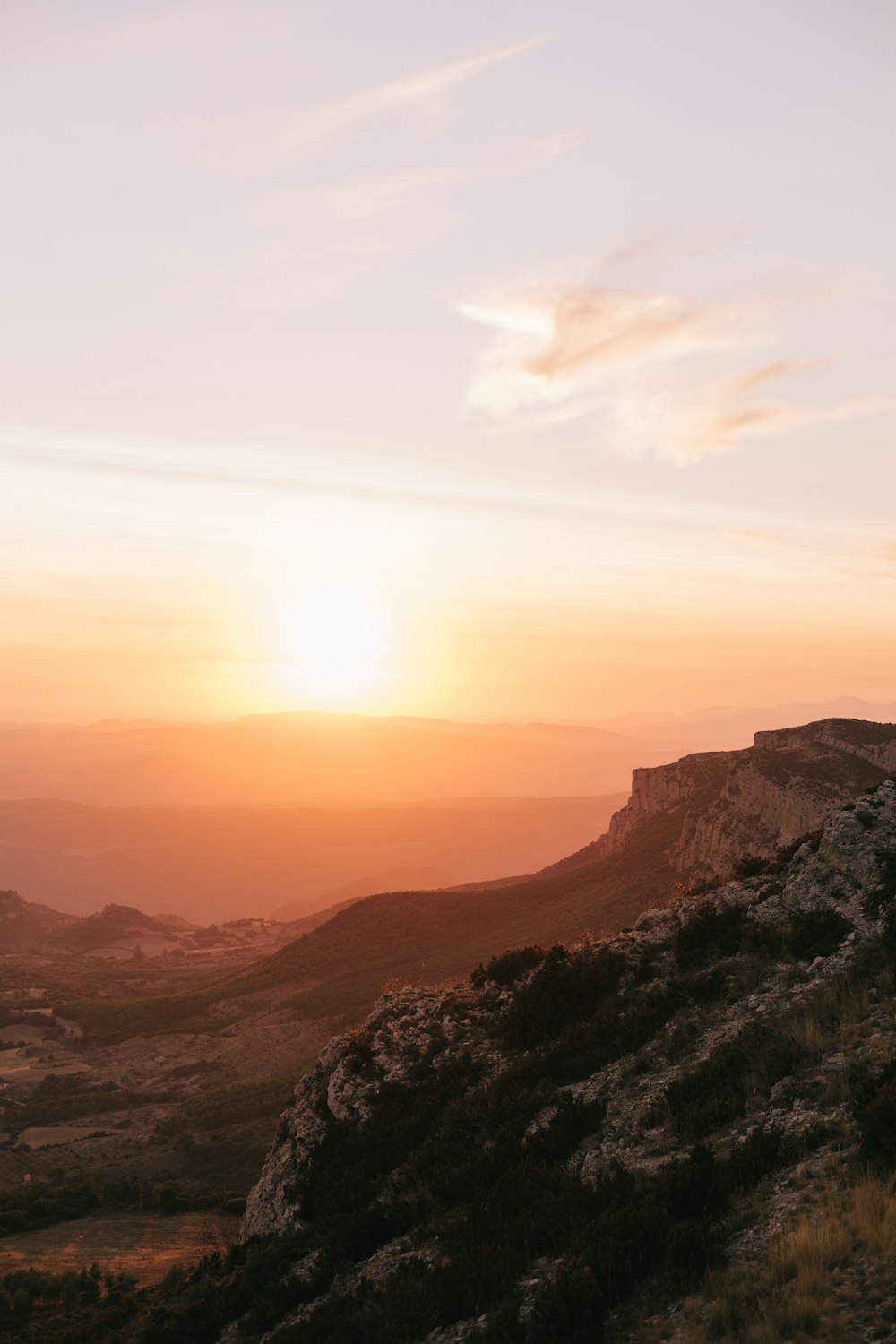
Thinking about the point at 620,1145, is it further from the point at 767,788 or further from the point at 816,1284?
the point at 767,788

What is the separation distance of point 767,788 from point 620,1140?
6081 centimetres

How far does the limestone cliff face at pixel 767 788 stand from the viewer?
6706 centimetres

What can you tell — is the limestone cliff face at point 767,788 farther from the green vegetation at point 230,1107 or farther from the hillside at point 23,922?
the hillside at point 23,922

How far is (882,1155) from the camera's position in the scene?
42.4 feet

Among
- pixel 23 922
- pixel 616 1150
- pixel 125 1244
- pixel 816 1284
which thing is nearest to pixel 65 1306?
pixel 125 1244

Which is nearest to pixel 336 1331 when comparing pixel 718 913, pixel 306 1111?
pixel 306 1111

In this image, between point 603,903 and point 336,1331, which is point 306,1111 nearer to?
point 336,1331

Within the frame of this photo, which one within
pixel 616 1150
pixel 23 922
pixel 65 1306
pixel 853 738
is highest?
pixel 853 738

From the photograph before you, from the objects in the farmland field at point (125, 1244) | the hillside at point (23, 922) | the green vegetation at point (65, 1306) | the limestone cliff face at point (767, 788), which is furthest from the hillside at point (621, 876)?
the hillside at point (23, 922)

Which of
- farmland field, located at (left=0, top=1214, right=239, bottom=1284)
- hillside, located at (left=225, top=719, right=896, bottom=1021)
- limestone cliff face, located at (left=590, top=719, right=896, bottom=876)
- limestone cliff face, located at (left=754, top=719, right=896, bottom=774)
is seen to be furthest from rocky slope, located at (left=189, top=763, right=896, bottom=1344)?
limestone cliff face, located at (left=754, top=719, right=896, bottom=774)

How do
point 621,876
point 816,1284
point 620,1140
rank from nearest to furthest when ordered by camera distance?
1. point 816,1284
2. point 620,1140
3. point 621,876

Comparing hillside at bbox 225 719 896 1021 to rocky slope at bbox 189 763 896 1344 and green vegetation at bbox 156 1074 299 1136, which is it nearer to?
green vegetation at bbox 156 1074 299 1136

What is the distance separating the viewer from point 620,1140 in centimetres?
1709

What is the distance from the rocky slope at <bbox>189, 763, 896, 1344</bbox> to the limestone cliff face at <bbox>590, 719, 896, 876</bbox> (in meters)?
39.1
